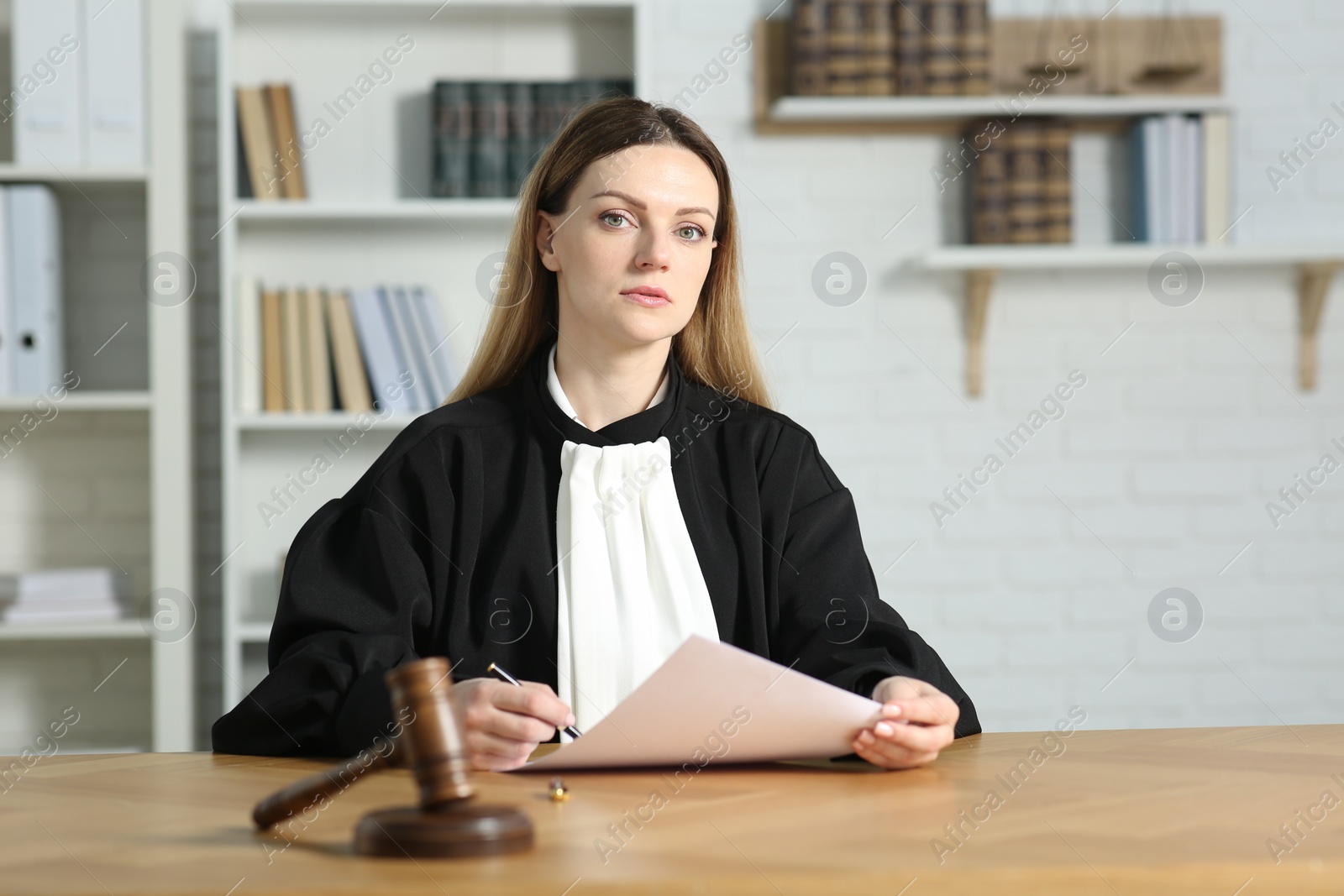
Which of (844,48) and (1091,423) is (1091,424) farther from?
(844,48)

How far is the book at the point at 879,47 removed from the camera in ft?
9.07

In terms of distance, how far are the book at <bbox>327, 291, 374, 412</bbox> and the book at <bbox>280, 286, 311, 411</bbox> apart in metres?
0.07

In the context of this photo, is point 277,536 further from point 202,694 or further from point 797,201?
point 797,201

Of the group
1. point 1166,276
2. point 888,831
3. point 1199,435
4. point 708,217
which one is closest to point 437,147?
point 708,217

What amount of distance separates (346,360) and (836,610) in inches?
61.7

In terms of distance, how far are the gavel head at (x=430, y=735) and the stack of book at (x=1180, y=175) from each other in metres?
2.51

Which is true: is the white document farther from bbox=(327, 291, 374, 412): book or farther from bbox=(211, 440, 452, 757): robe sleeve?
bbox=(327, 291, 374, 412): book

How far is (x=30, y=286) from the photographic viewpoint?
2529 millimetres

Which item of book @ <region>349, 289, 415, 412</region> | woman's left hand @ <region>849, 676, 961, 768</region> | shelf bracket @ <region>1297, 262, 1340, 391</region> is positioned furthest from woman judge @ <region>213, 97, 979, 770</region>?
shelf bracket @ <region>1297, 262, 1340, 391</region>

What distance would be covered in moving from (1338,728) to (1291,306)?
2049 millimetres

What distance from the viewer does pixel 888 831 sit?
81 centimetres

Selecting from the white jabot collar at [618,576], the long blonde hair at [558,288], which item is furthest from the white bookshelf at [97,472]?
the white jabot collar at [618,576]

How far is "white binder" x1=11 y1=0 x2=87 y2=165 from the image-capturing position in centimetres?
249

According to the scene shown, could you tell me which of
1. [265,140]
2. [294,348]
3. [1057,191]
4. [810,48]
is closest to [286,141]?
[265,140]
